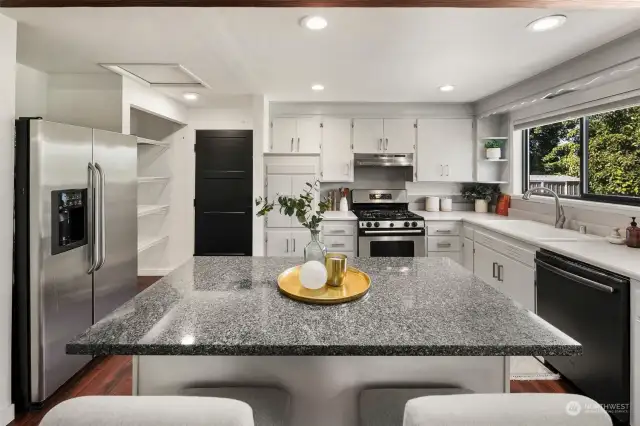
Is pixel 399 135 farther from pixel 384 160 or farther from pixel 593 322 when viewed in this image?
pixel 593 322

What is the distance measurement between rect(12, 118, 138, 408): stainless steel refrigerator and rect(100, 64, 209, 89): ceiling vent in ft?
2.33

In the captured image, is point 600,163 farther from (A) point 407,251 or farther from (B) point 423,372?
(B) point 423,372

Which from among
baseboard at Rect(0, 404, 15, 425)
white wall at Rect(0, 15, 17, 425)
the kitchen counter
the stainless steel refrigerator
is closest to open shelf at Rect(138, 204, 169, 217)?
the stainless steel refrigerator

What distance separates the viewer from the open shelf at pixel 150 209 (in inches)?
160

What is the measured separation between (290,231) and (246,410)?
348cm

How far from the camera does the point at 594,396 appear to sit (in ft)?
6.72

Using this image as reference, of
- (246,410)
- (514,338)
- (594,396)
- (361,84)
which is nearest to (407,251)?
(361,84)

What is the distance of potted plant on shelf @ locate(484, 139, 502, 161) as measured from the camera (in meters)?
4.34

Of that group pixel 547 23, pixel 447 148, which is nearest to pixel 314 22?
pixel 547 23

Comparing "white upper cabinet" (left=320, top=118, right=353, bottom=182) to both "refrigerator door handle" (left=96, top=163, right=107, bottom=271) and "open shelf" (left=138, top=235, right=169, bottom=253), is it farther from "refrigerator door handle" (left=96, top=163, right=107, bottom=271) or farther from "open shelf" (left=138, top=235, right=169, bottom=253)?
"refrigerator door handle" (left=96, top=163, right=107, bottom=271)

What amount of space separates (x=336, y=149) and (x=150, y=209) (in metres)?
2.32

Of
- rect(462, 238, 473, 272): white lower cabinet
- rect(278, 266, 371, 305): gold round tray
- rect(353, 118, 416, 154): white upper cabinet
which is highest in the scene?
rect(353, 118, 416, 154): white upper cabinet

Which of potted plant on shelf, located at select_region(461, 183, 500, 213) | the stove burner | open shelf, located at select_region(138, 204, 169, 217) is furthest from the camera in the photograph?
potted plant on shelf, located at select_region(461, 183, 500, 213)

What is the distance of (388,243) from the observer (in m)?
4.15
